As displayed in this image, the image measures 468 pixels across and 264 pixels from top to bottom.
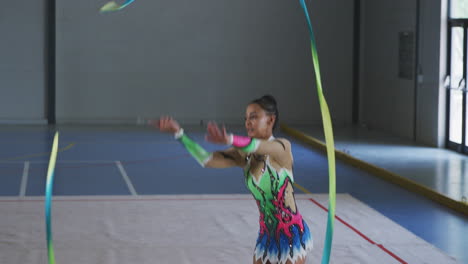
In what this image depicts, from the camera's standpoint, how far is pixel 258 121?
4.96 meters

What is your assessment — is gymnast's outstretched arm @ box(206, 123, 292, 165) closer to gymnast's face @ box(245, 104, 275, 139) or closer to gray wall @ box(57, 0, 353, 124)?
gymnast's face @ box(245, 104, 275, 139)

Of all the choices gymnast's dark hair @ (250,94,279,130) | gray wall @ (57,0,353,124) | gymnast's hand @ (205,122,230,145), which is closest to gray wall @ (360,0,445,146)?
gray wall @ (57,0,353,124)

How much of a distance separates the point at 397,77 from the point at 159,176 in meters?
7.06

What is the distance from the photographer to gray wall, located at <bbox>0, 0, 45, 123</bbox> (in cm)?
1870

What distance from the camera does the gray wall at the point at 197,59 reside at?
19.2 metres

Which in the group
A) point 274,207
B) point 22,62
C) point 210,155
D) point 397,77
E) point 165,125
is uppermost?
point 22,62

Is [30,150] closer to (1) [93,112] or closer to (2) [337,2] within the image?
(1) [93,112]

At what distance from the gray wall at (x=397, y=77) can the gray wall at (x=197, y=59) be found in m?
0.71

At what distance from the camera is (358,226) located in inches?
364

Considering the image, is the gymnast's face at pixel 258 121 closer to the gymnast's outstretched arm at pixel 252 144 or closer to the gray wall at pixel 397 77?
the gymnast's outstretched arm at pixel 252 144

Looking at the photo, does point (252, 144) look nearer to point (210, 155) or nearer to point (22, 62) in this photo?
point (210, 155)

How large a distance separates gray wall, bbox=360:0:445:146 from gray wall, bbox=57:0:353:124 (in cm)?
71

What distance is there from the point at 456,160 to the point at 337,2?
715 cm

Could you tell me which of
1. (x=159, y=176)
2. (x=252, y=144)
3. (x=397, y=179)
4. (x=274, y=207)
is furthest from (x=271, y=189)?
(x=159, y=176)
